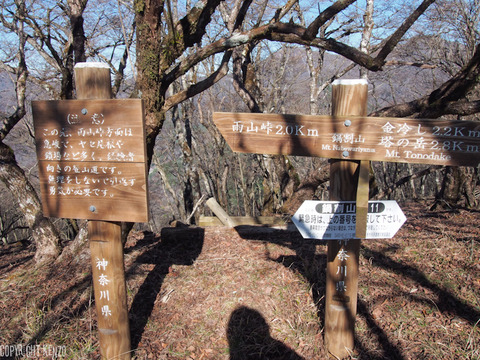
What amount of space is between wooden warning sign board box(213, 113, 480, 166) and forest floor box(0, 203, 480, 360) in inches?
64.5

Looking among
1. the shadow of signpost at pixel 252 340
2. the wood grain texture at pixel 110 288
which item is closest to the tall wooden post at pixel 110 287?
the wood grain texture at pixel 110 288

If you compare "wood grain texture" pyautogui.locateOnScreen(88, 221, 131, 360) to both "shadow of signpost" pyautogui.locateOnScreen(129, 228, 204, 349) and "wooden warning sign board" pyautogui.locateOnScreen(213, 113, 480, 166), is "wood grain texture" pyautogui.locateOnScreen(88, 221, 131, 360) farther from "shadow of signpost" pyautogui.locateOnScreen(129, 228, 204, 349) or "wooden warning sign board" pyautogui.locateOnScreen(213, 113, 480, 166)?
"wooden warning sign board" pyautogui.locateOnScreen(213, 113, 480, 166)

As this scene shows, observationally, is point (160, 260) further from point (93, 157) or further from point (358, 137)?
point (358, 137)

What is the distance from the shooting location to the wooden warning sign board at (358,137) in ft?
7.32

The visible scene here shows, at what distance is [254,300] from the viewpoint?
3482 mm

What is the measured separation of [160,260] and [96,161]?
7.49 feet

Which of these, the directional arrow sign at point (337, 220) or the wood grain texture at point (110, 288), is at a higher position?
the directional arrow sign at point (337, 220)

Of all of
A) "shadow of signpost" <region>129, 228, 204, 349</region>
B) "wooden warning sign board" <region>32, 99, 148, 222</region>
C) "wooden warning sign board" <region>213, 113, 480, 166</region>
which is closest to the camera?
"wooden warning sign board" <region>213, 113, 480, 166</region>

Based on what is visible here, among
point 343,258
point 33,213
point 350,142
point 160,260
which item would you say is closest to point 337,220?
point 343,258

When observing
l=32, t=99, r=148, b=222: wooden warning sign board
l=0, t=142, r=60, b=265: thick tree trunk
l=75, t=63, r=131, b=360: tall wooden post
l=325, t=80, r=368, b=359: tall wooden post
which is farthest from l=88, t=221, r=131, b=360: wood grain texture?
l=0, t=142, r=60, b=265: thick tree trunk

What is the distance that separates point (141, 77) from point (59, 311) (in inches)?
105

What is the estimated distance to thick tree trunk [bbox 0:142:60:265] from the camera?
4.60 m

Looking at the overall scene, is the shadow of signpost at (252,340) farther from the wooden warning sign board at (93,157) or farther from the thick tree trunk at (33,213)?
the thick tree trunk at (33,213)

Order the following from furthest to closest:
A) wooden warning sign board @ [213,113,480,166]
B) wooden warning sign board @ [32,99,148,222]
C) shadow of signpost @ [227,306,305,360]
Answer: shadow of signpost @ [227,306,305,360] → wooden warning sign board @ [32,99,148,222] → wooden warning sign board @ [213,113,480,166]
